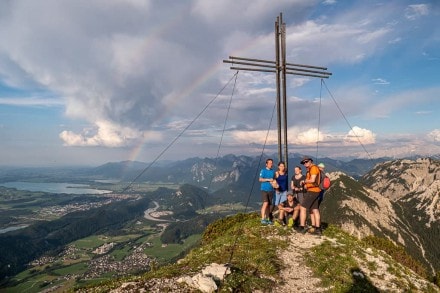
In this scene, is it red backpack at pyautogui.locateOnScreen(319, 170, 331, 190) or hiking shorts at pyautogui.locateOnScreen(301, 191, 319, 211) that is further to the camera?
hiking shorts at pyautogui.locateOnScreen(301, 191, 319, 211)

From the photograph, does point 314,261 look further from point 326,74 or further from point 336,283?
point 326,74

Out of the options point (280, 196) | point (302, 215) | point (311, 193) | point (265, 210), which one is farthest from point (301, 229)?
point (311, 193)

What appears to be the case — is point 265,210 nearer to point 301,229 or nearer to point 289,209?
point 289,209

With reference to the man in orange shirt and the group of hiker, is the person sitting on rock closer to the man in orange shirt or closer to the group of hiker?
the group of hiker

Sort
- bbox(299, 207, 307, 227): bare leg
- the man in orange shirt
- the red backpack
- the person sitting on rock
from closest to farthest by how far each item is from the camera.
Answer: the man in orange shirt
the red backpack
bbox(299, 207, 307, 227): bare leg
the person sitting on rock

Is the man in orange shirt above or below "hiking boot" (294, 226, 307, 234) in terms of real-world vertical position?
above

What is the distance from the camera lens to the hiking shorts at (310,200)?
66.8ft

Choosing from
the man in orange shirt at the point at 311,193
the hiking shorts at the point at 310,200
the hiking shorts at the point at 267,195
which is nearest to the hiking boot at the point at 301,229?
the man in orange shirt at the point at 311,193

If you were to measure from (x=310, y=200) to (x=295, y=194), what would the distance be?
244 cm

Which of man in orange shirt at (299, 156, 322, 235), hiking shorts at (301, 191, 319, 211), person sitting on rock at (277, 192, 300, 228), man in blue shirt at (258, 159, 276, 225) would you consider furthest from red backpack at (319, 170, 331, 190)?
man in blue shirt at (258, 159, 276, 225)

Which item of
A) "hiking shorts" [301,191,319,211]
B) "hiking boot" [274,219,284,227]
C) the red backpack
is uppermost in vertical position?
the red backpack

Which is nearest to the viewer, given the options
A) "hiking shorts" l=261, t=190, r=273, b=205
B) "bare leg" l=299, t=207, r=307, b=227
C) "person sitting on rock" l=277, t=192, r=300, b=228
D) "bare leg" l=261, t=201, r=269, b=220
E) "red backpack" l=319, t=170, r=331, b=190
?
"red backpack" l=319, t=170, r=331, b=190

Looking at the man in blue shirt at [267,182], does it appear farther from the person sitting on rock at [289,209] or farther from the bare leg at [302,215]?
the bare leg at [302,215]

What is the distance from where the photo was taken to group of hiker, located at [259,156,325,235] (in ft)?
66.2
